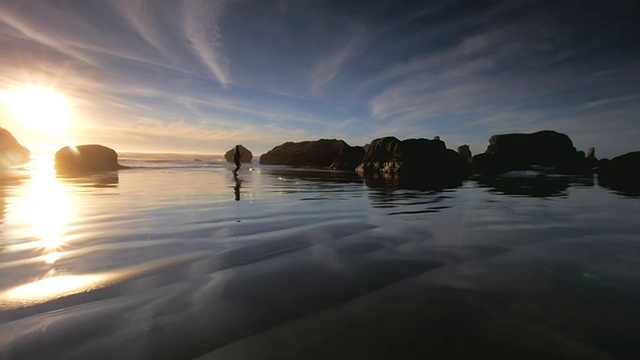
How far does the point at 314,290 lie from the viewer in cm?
314

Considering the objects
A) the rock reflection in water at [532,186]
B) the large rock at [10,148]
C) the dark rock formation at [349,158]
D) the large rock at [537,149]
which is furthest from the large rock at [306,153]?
the rock reflection in water at [532,186]

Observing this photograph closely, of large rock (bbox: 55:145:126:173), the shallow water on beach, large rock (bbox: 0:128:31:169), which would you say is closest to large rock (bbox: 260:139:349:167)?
large rock (bbox: 55:145:126:173)

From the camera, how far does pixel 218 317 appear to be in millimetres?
2570

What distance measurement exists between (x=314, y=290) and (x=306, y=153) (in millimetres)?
93126

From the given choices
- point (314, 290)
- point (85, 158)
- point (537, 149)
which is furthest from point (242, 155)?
point (314, 290)

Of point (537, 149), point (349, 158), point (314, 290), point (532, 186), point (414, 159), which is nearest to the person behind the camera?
point (314, 290)

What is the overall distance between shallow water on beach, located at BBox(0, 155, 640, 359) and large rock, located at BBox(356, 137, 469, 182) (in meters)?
32.7

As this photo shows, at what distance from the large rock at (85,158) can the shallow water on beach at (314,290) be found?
31086 mm

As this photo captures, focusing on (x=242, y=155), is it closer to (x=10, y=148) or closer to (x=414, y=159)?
(x=10, y=148)

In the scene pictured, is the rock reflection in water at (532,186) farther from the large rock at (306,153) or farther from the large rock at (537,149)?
the large rock at (306,153)

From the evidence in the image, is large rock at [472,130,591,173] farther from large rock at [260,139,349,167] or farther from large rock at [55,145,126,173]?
large rock at [55,145,126,173]

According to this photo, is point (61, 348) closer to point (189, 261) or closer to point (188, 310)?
point (188, 310)

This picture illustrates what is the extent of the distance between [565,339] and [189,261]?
13.1 feet

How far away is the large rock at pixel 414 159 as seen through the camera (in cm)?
3872
